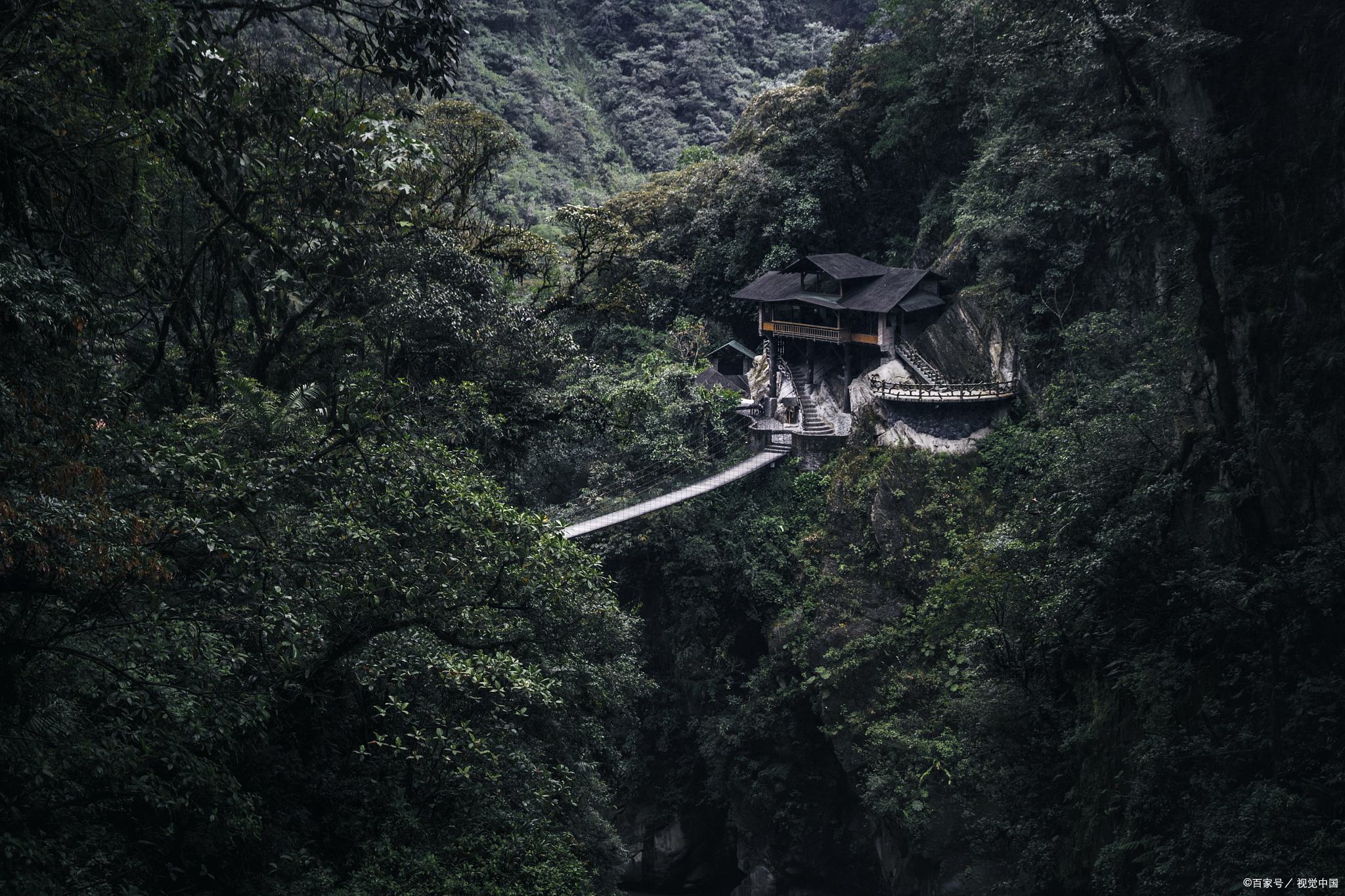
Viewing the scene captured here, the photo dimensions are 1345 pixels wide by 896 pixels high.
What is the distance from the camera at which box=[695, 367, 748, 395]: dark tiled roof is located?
68.0ft

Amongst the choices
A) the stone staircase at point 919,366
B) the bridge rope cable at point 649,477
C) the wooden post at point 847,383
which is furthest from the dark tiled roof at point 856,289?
the bridge rope cable at point 649,477

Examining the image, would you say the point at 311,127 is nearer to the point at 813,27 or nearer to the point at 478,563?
the point at 478,563

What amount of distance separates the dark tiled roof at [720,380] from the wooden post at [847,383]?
2513 mm

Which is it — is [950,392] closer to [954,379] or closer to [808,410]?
[954,379]

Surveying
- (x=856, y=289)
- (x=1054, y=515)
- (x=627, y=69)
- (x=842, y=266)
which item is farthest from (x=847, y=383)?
(x=627, y=69)

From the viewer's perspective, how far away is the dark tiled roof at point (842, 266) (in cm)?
1877

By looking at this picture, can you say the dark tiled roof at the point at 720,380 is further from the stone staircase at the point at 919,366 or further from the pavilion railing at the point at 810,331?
the stone staircase at the point at 919,366

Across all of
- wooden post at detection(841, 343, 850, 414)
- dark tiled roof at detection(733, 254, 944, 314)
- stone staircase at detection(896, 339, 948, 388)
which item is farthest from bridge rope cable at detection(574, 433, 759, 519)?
stone staircase at detection(896, 339, 948, 388)

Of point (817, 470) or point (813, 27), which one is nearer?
point (817, 470)

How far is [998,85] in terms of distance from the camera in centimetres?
1759

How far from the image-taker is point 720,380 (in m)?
21.0

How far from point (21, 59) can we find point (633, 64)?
125 ft

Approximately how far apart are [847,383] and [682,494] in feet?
16.8

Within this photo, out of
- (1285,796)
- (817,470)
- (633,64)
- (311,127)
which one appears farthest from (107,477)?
(633,64)
